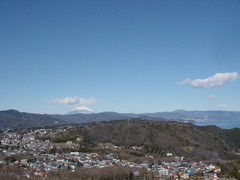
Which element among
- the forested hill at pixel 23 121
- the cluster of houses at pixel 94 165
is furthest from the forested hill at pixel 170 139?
the forested hill at pixel 23 121

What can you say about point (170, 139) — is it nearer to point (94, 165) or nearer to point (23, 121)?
point (94, 165)

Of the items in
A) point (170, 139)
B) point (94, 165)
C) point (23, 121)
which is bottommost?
point (94, 165)

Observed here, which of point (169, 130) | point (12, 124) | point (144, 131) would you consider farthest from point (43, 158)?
point (12, 124)

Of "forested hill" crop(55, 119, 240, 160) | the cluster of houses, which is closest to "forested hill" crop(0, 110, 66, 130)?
"forested hill" crop(55, 119, 240, 160)

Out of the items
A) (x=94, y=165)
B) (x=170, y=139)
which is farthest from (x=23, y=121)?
(x=94, y=165)

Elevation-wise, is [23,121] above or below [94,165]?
above

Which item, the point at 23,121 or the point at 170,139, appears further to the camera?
the point at 23,121

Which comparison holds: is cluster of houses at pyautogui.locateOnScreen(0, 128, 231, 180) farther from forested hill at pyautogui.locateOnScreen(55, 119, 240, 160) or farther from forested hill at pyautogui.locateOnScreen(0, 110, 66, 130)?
forested hill at pyautogui.locateOnScreen(0, 110, 66, 130)

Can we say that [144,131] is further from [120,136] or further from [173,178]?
[173,178]
